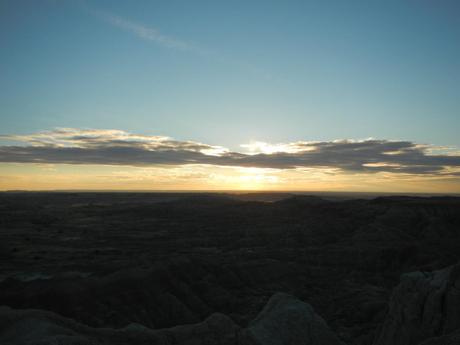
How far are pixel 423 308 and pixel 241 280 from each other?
640 inches

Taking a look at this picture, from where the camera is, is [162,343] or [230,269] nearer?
[162,343]

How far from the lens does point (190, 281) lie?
24.5 meters

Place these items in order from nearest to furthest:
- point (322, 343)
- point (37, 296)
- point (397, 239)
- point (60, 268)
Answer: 1. point (322, 343)
2. point (37, 296)
3. point (60, 268)
4. point (397, 239)

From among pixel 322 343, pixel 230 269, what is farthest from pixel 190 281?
pixel 322 343

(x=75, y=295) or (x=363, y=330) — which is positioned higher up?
(x=75, y=295)

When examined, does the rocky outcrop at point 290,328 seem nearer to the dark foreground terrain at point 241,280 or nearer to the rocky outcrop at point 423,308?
the dark foreground terrain at point 241,280

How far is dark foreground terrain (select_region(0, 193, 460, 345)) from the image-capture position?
11.4 meters

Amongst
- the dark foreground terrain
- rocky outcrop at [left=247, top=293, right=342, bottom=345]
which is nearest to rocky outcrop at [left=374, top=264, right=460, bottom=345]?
the dark foreground terrain

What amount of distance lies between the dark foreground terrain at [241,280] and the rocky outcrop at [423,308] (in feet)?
0.13

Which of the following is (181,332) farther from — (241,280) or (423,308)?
(241,280)

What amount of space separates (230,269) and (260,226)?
85.6ft

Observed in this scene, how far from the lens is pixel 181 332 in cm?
1093

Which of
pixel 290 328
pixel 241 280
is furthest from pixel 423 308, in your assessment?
pixel 241 280

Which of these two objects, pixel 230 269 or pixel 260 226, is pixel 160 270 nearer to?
pixel 230 269
